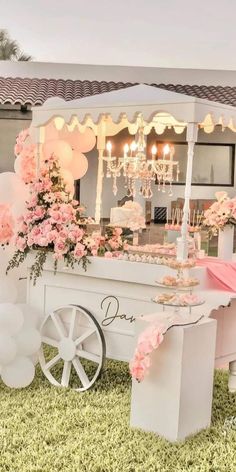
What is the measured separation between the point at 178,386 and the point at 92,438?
59cm

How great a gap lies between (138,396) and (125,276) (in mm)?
985

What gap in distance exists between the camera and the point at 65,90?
40.6 ft

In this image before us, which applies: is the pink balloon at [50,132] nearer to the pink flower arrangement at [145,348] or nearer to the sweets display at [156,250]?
the sweets display at [156,250]

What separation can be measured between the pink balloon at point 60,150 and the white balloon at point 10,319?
135 cm

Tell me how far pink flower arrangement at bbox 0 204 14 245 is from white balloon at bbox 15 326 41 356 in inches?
30.8

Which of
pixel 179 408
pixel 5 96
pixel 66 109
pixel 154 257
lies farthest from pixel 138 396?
pixel 5 96

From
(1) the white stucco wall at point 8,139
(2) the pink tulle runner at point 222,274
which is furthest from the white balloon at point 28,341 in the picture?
(1) the white stucco wall at point 8,139

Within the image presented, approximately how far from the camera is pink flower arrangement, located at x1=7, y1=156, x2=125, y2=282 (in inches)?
193

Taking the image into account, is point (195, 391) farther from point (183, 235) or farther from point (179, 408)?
point (183, 235)

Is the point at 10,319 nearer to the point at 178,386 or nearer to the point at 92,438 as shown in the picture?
the point at 92,438

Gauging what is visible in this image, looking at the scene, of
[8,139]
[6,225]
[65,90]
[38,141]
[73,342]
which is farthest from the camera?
[8,139]

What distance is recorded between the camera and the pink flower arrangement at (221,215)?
201 inches

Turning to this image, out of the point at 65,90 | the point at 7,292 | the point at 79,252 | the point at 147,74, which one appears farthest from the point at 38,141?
the point at 147,74

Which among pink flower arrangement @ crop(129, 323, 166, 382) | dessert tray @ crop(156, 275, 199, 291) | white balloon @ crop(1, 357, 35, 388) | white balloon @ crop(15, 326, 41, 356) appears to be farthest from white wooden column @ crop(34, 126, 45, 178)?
pink flower arrangement @ crop(129, 323, 166, 382)
